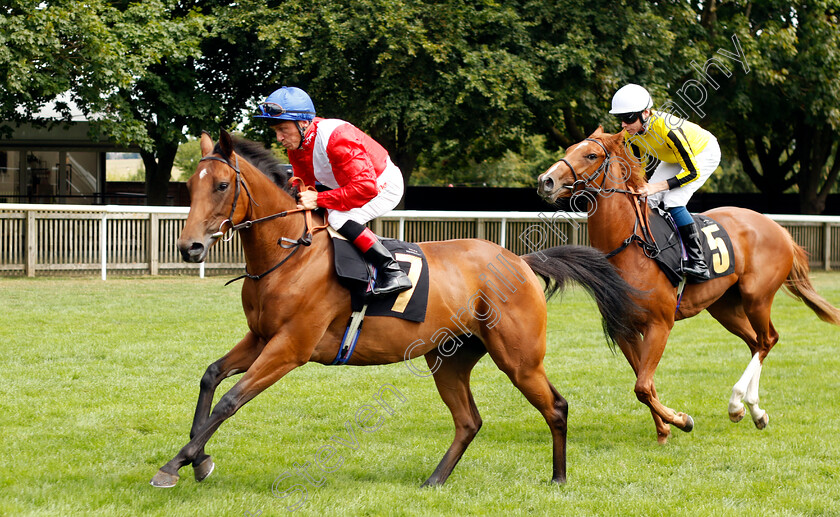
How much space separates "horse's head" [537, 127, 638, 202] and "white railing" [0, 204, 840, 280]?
8.65 metres

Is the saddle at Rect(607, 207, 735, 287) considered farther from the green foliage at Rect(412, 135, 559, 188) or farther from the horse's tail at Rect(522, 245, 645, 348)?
the green foliage at Rect(412, 135, 559, 188)

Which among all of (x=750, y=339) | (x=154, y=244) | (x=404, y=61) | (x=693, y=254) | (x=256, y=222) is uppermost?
(x=404, y=61)

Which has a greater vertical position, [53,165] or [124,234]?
[53,165]

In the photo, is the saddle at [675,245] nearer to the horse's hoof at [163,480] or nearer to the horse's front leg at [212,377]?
the horse's front leg at [212,377]

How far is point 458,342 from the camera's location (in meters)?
5.23

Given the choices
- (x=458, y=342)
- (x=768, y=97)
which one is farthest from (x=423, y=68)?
(x=458, y=342)

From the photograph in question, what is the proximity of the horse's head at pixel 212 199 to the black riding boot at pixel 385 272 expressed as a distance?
2.49 ft

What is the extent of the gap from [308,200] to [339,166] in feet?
0.88

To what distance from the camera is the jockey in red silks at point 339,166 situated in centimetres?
458

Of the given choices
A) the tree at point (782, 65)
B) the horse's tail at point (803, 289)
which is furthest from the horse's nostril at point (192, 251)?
the tree at point (782, 65)

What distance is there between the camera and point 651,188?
6.23m

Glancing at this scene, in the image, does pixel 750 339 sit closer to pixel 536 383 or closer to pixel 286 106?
pixel 536 383

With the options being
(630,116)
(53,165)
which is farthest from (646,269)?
(53,165)

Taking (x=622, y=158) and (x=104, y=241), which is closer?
(x=622, y=158)
